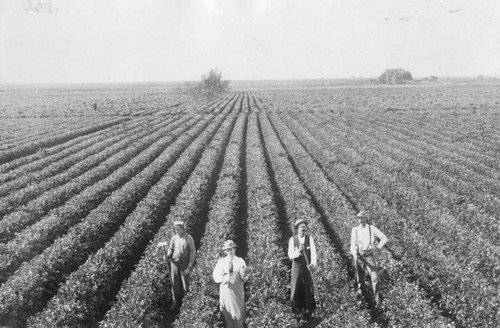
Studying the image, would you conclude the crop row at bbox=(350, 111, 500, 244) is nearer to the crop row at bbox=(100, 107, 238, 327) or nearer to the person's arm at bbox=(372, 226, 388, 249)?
the person's arm at bbox=(372, 226, 388, 249)

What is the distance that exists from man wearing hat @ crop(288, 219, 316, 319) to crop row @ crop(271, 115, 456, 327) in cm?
165

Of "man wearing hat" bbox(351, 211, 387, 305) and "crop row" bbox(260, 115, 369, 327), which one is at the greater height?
"man wearing hat" bbox(351, 211, 387, 305)

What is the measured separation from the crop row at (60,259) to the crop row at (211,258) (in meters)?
3.45

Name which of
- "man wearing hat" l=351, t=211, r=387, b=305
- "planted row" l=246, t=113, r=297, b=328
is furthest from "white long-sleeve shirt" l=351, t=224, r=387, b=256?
"planted row" l=246, t=113, r=297, b=328

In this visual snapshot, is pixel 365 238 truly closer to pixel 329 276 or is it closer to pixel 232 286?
pixel 329 276

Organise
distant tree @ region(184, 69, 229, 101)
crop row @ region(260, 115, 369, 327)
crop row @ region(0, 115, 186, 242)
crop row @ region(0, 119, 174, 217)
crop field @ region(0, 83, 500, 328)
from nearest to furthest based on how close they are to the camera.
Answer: crop row @ region(260, 115, 369, 327), crop field @ region(0, 83, 500, 328), crop row @ region(0, 115, 186, 242), crop row @ region(0, 119, 174, 217), distant tree @ region(184, 69, 229, 101)

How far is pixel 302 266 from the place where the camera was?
25.5 ft

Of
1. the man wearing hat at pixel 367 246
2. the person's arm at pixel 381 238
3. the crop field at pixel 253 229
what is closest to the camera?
the crop field at pixel 253 229

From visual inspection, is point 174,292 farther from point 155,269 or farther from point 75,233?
point 75,233

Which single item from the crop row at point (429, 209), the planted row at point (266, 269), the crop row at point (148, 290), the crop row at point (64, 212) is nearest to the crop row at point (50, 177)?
the crop row at point (64, 212)

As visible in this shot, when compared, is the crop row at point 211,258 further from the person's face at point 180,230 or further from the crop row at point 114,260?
the person's face at point 180,230

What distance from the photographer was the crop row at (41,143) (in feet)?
84.8

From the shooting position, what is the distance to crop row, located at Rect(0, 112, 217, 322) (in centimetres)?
828

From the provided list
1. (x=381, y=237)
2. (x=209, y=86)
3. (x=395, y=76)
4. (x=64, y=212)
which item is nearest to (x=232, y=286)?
A: (x=381, y=237)
